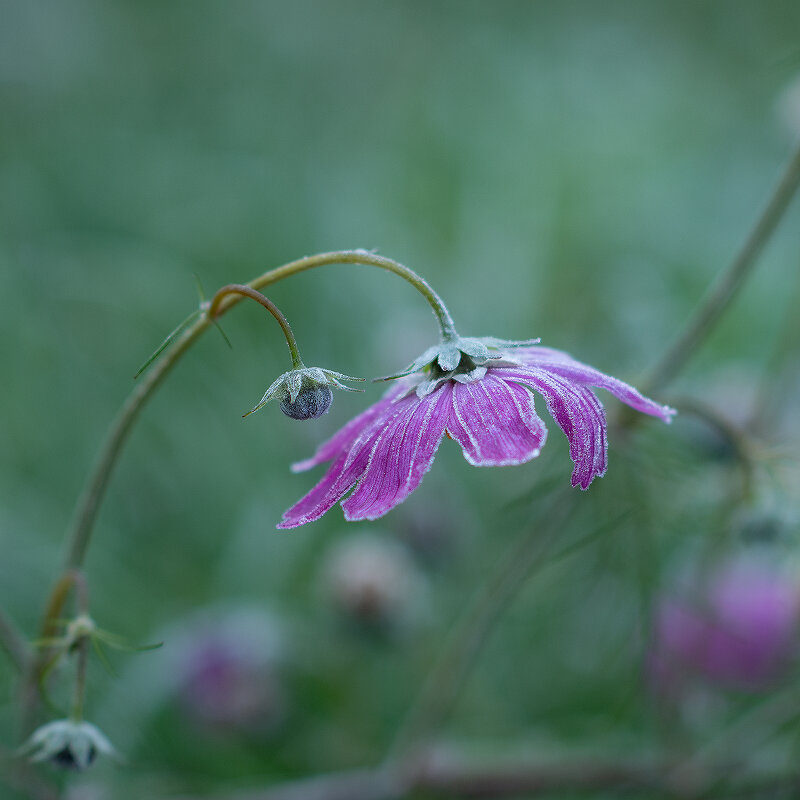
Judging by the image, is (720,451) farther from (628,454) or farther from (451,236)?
(451,236)

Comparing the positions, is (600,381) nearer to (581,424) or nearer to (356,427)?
(581,424)

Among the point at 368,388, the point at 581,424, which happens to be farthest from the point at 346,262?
the point at 368,388

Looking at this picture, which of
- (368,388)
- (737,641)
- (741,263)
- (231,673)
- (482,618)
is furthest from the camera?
(368,388)

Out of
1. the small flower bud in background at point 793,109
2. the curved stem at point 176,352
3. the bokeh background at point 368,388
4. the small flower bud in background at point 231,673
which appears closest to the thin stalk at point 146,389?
the curved stem at point 176,352

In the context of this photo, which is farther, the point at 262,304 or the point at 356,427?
the point at 356,427

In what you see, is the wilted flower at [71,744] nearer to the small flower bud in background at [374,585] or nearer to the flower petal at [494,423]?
the flower petal at [494,423]

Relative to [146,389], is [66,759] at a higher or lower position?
lower

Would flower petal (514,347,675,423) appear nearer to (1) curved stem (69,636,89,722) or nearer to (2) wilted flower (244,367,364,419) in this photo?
(2) wilted flower (244,367,364,419)

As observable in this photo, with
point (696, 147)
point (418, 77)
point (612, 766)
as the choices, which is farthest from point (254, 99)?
point (612, 766)
